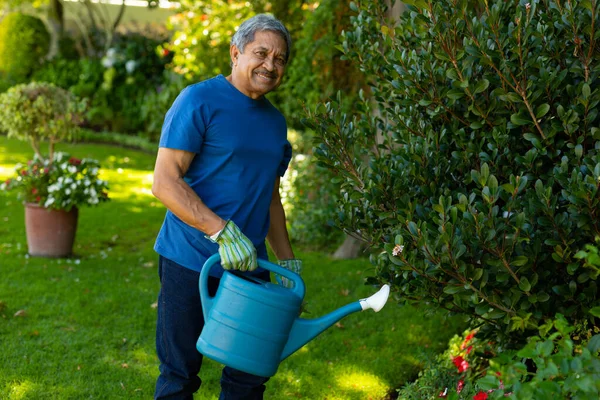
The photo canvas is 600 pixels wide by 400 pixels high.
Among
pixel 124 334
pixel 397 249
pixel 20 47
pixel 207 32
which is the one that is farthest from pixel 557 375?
pixel 20 47

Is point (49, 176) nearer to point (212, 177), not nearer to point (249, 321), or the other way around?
point (212, 177)

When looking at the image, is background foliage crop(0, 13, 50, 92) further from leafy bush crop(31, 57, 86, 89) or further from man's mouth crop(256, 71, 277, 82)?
man's mouth crop(256, 71, 277, 82)

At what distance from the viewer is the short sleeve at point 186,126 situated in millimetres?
2605

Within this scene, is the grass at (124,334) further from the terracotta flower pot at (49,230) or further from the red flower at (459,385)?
the red flower at (459,385)

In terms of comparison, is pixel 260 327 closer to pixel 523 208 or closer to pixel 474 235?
pixel 474 235

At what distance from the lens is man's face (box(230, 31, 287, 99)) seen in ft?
8.83

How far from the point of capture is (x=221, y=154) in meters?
2.71

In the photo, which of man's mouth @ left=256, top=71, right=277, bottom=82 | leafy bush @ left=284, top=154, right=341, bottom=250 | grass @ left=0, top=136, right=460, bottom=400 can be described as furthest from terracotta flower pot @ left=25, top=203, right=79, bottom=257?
man's mouth @ left=256, top=71, right=277, bottom=82

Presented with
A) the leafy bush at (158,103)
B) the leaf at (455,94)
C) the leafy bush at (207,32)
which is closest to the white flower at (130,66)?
the leafy bush at (158,103)

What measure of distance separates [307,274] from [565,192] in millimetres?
4116

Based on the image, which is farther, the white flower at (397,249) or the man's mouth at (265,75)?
the man's mouth at (265,75)

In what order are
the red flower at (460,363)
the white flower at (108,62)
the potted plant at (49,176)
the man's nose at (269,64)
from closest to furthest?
1. the man's nose at (269,64)
2. the red flower at (460,363)
3. the potted plant at (49,176)
4. the white flower at (108,62)

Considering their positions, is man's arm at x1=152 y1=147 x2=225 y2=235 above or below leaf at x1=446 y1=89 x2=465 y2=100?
below

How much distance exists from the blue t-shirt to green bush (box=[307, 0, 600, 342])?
26 cm
